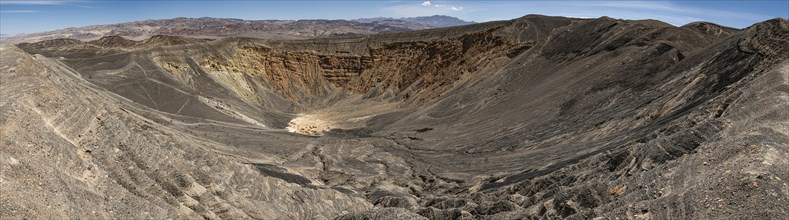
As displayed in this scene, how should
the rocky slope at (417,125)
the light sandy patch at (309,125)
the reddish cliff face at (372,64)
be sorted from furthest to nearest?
the reddish cliff face at (372,64)
the light sandy patch at (309,125)
the rocky slope at (417,125)

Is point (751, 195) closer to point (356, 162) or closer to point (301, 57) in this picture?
point (356, 162)

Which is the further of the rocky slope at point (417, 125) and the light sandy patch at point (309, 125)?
the light sandy patch at point (309, 125)

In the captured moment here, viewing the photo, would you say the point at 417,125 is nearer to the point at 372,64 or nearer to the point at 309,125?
the point at 309,125

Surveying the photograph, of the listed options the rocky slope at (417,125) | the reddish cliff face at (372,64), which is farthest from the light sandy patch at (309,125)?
the reddish cliff face at (372,64)

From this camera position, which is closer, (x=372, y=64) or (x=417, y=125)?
(x=417, y=125)

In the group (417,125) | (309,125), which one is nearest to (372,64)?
(309,125)

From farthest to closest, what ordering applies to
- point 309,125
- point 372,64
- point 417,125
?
point 372,64
point 309,125
point 417,125

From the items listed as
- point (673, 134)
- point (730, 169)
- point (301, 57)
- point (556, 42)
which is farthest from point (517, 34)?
point (730, 169)

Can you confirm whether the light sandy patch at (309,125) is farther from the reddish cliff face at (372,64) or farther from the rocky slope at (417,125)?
the reddish cliff face at (372,64)
